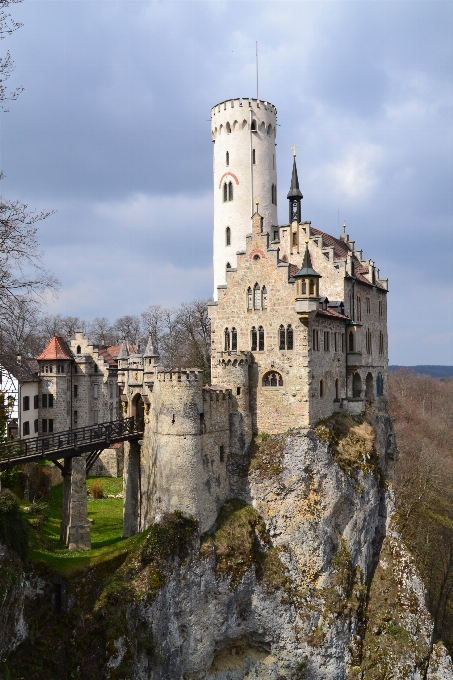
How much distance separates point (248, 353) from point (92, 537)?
1416 cm

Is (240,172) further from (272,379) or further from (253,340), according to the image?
(272,379)

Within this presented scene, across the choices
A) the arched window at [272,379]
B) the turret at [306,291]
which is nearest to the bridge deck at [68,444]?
the arched window at [272,379]

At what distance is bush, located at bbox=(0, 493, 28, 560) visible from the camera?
26.9 m

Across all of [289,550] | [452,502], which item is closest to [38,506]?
[289,550]

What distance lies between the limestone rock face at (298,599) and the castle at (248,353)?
2.71 metres

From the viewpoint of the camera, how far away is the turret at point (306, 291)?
115ft

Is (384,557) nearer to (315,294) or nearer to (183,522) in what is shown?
(183,522)

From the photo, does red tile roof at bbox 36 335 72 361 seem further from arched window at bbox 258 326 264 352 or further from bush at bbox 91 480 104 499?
arched window at bbox 258 326 264 352

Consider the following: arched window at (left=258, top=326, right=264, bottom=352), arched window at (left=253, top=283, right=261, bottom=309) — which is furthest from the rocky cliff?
arched window at (left=253, top=283, right=261, bottom=309)

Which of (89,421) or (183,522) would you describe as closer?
(183,522)

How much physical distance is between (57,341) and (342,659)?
108 ft

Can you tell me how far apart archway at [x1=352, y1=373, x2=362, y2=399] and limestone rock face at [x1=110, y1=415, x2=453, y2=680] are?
8403 millimetres

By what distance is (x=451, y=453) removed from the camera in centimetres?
8169

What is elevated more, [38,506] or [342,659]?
[38,506]
